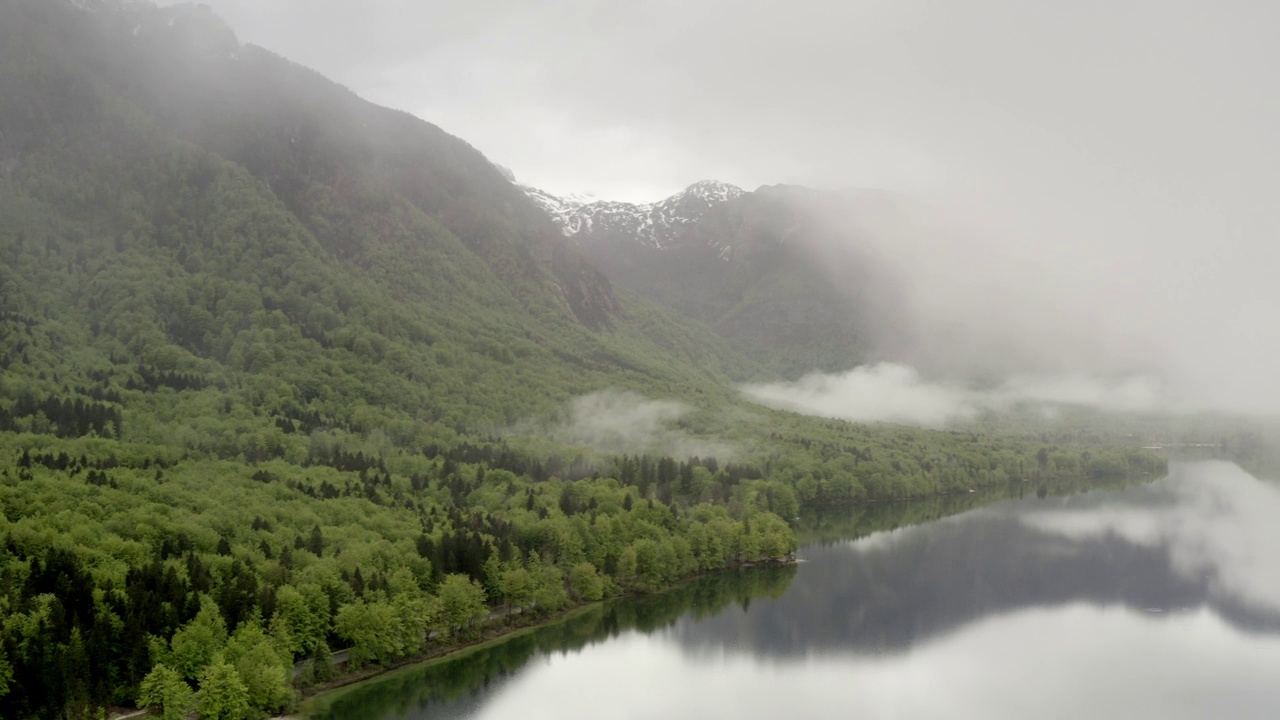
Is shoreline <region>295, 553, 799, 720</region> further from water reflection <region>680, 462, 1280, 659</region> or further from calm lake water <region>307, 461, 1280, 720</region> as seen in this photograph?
water reflection <region>680, 462, 1280, 659</region>

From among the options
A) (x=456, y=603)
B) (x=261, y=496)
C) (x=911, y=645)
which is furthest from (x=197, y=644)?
(x=911, y=645)

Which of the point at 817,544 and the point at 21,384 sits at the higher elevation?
the point at 21,384

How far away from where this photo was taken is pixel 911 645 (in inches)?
3952

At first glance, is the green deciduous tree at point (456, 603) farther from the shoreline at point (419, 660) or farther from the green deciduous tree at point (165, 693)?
the green deciduous tree at point (165, 693)

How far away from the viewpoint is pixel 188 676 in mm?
69812

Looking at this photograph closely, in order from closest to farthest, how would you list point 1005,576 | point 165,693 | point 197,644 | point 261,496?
point 165,693, point 197,644, point 261,496, point 1005,576

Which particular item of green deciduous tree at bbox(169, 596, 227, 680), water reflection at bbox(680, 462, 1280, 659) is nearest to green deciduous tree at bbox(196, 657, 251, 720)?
green deciduous tree at bbox(169, 596, 227, 680)

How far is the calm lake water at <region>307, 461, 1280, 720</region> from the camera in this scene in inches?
3243

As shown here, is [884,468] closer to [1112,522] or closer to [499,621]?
[1112,522]

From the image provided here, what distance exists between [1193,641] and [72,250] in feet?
631

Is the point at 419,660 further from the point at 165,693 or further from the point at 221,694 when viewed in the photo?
the point at 165,693

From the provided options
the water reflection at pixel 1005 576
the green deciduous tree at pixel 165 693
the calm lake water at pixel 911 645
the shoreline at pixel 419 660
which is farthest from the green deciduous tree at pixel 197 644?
the water reflection at pixel 1005 576

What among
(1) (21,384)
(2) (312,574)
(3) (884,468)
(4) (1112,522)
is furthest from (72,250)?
(4) (1112,522)

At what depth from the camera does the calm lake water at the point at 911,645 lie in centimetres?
8238
